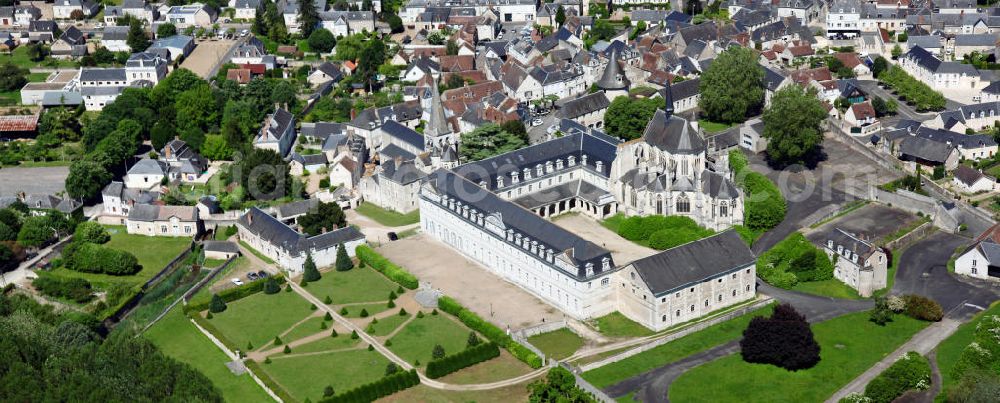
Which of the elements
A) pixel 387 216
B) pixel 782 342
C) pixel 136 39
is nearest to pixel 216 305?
A: pixel 387 216

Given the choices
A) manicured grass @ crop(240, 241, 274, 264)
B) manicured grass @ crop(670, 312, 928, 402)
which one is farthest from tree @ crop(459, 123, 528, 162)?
manicured grass @ crop(670, 312, 928, 402)

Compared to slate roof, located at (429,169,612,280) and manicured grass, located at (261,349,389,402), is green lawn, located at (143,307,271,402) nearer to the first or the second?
manicured grass, located at (261,349,389,402)

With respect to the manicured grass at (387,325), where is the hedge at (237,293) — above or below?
above

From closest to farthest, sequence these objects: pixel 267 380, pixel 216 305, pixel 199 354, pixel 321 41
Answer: pixel 267 380 → pixel 199 354 → pixel 216 305 → pixel 321 41

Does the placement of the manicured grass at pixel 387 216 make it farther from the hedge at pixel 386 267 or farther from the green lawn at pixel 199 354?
the green lawn at pixel 199 354

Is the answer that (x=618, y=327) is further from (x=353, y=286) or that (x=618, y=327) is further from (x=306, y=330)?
(x=306, y=330)

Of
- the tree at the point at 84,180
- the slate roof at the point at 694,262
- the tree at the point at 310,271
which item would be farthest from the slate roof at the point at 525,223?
the tree at the point at 84,180

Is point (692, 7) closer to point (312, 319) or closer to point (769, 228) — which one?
point (769, 228)
